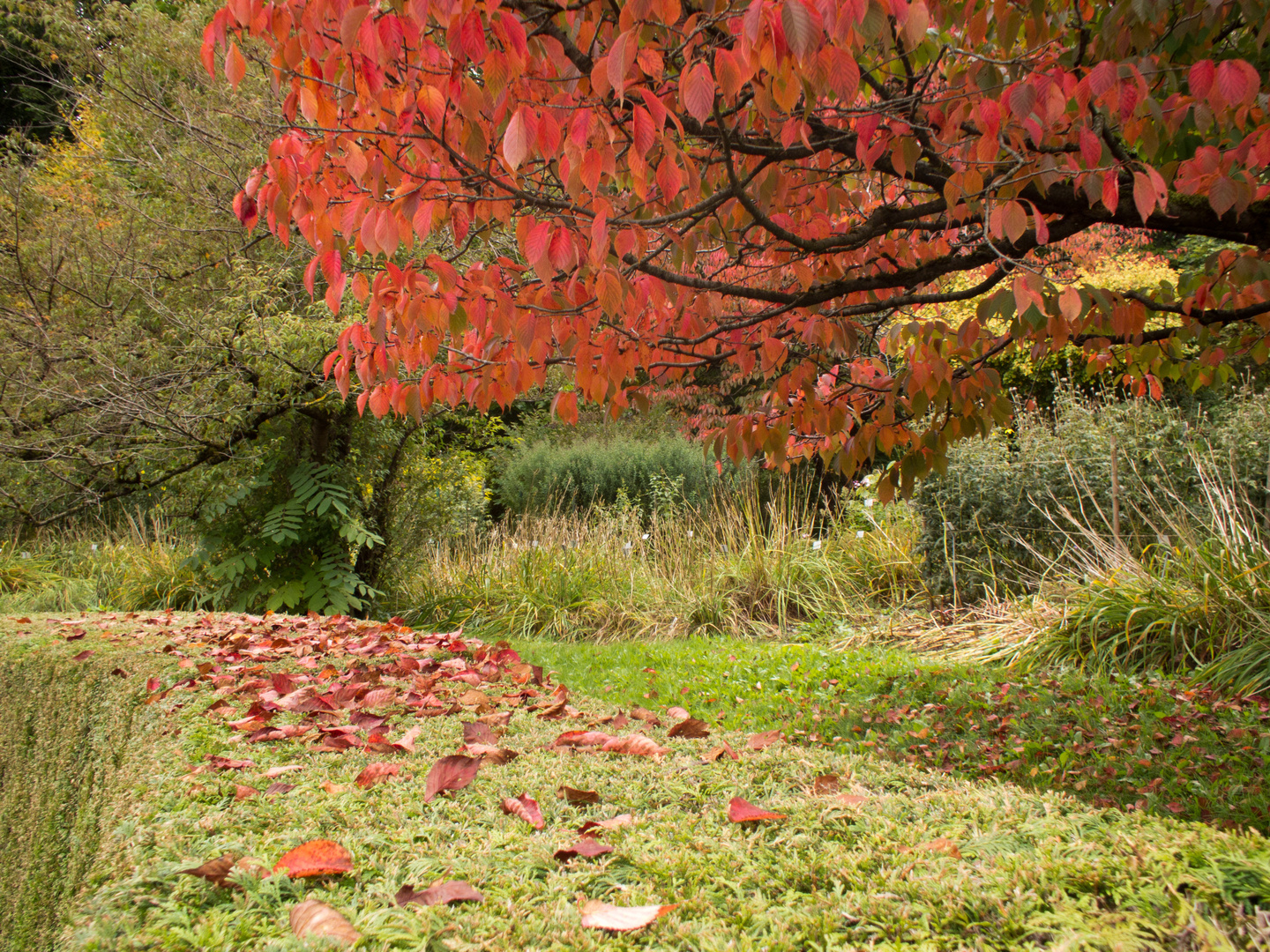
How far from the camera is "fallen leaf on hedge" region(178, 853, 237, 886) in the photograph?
3.60 ft

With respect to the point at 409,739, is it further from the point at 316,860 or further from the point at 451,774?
the point at 316,860

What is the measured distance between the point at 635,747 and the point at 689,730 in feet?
0.88

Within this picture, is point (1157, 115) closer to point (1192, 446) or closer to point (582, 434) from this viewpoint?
point (1192, 446)

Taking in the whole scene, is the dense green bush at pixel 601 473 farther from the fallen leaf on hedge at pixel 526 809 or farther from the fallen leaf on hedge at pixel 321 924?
the fallen leaf on hedge at pixel 321 924

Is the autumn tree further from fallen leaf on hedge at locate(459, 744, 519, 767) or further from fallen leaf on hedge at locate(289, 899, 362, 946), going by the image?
fallen leaf on hedge at locate(289, 899, 362, 946)

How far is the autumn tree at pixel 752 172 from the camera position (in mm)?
1881

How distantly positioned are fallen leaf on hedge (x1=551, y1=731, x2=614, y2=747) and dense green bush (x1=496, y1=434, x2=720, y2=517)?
10749 millimetres

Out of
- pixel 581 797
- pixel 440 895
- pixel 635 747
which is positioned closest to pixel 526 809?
pixel 581 797

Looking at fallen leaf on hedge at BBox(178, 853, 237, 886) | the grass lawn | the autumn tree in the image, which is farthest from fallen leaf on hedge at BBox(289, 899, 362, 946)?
the autumn tree

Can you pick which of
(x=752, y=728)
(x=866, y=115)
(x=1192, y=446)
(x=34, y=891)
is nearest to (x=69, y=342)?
(x=34, y=891)

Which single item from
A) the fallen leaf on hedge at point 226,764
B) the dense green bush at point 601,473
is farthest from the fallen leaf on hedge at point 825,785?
the dense green bush at point 601,473

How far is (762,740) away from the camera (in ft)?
6.36

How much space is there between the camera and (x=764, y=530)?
8.52 metres

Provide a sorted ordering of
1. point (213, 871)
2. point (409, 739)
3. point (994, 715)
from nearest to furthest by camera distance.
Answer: point (213, 871) < point (409, 739) < point (994, 715)
